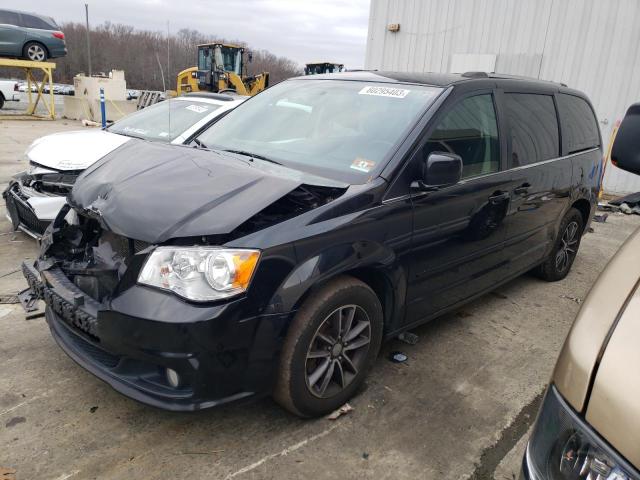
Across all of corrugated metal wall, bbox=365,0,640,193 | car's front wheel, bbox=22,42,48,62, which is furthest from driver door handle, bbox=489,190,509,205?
car's front wheel, bbox=22,42,48,62

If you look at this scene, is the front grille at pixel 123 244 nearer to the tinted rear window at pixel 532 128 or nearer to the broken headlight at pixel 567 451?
Answer: the broken headlight at pixel 567 451

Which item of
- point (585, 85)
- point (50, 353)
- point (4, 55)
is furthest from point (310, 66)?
point (50, 353)

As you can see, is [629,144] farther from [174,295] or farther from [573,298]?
[573,298]

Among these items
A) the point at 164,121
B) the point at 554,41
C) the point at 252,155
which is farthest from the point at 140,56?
the point at 554,41

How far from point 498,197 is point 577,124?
1779 mm

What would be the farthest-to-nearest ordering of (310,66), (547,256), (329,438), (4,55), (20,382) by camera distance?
(310,66) < (4,55) < (547,256) < (20,382) < (329,438)

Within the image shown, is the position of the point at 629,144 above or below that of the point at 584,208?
above

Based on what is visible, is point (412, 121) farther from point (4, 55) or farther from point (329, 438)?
point (4, 55)

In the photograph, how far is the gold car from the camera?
1089 mm

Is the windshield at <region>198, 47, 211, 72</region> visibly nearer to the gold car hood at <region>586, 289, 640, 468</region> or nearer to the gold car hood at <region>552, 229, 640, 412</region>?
the gold car hood at <region>552, 229, 640, 412</region>

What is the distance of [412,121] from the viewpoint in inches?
115

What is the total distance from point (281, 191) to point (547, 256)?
3.20 metres

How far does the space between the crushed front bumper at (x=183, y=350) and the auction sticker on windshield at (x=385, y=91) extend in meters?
1.70

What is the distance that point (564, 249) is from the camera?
15.9 feet
